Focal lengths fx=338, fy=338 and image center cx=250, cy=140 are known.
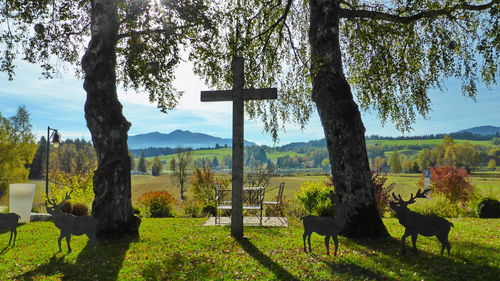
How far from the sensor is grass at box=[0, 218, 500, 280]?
4.80 m

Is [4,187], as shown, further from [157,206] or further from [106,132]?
[106,132]

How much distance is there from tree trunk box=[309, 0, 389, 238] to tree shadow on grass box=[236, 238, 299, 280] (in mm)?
2031

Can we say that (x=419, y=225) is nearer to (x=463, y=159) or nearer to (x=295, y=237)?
(x=295, y=237)

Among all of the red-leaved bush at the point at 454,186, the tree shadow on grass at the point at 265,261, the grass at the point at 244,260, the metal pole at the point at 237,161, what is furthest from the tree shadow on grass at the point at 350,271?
the red-leaved bush at the point at 454,186

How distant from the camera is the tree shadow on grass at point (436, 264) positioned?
4.59 meters

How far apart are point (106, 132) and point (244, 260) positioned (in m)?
4.11

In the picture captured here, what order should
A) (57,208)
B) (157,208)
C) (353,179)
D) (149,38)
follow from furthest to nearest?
(157,208) → (149,38) → (353,179) → (57,208)

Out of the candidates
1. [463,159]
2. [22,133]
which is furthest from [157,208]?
[463,159]

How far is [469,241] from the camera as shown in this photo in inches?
274

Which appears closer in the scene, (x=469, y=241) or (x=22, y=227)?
(x=469, y=241)

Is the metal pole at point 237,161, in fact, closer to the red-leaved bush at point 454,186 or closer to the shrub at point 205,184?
the shrub at point 205,184

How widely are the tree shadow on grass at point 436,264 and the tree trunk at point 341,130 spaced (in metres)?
0.73

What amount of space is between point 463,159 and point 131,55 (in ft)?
264

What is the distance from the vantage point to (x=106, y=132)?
736 centimetres
